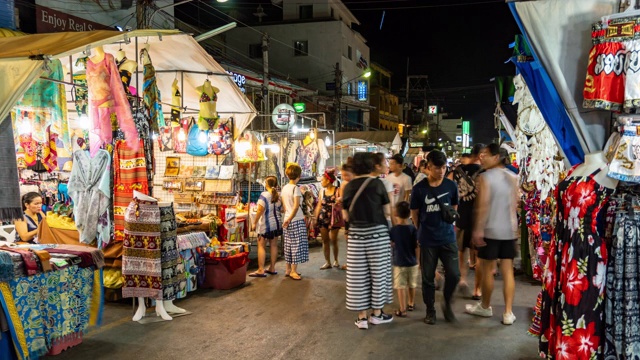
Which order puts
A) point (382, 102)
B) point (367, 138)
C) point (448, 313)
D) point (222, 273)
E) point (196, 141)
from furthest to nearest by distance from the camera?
point (382, 102) → point (367, 138) → point (196, 141) → point (222, 273) → point (448, 313)

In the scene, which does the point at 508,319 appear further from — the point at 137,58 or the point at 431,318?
the point at 137,58

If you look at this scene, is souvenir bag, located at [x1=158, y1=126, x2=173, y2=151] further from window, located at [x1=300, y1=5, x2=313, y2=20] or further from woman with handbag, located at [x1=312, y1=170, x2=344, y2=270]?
window, located at [x1=300, y1=5, x2=313, y2=20]

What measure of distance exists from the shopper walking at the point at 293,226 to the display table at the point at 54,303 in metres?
3.62

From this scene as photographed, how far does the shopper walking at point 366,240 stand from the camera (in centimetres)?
553

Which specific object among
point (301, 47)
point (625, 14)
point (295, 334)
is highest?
point (301, 47)

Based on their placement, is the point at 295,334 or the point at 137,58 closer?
the point at 295,334

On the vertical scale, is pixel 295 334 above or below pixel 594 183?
below

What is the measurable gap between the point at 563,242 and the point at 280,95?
843 inches

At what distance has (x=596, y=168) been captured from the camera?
3.13 metres

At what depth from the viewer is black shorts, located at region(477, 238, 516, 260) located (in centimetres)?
546

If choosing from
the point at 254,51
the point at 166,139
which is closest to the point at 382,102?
the point at 254,51

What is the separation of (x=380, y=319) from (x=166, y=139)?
598 cm

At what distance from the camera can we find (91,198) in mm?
5953

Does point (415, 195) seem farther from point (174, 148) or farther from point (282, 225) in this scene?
point (174, 148)
